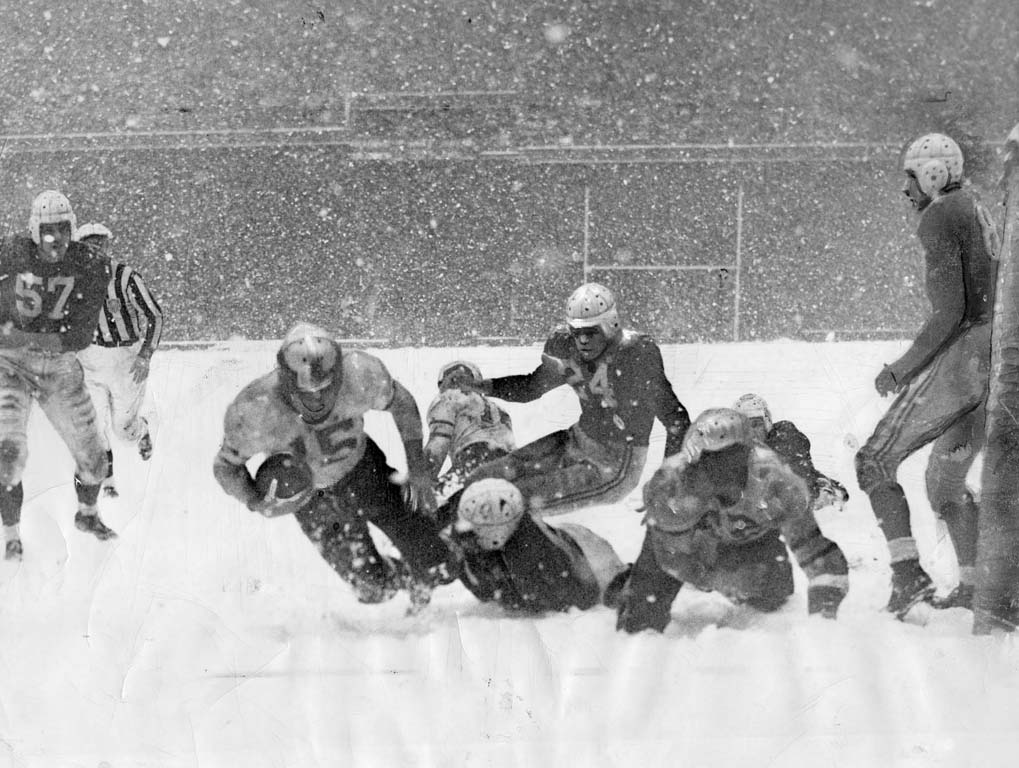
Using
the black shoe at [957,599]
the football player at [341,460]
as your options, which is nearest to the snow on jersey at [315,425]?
the football player at [341,460]

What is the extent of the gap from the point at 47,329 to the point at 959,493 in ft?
8.30

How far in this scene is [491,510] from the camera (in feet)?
Result: 8.09

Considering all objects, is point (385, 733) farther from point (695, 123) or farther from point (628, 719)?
point (695, 123)

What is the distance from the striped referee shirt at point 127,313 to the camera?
2.47 meters

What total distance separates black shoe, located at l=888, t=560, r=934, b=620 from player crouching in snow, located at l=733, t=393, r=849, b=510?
0.83ft

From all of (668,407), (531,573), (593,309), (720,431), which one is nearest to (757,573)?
(720,431)

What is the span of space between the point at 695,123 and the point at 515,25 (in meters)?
0.55

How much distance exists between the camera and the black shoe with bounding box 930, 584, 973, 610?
2541 mm

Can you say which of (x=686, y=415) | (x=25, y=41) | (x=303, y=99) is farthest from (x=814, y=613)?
(x=25, y=41)

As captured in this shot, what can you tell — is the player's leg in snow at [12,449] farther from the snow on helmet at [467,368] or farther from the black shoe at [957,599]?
the black shoe at [957,599]

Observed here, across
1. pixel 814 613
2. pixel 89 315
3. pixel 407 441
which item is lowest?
pixel 814 613

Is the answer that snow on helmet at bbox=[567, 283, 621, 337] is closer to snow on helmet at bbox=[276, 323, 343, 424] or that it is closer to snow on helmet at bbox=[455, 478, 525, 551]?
snow on helmet at bbox=[455, 478, 525, 551]

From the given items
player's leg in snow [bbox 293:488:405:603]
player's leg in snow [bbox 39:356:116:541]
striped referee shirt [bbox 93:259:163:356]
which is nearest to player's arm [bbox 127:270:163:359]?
striped referee shirt [bbox 93:259:163:356]

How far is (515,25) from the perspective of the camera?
2.44 metres
